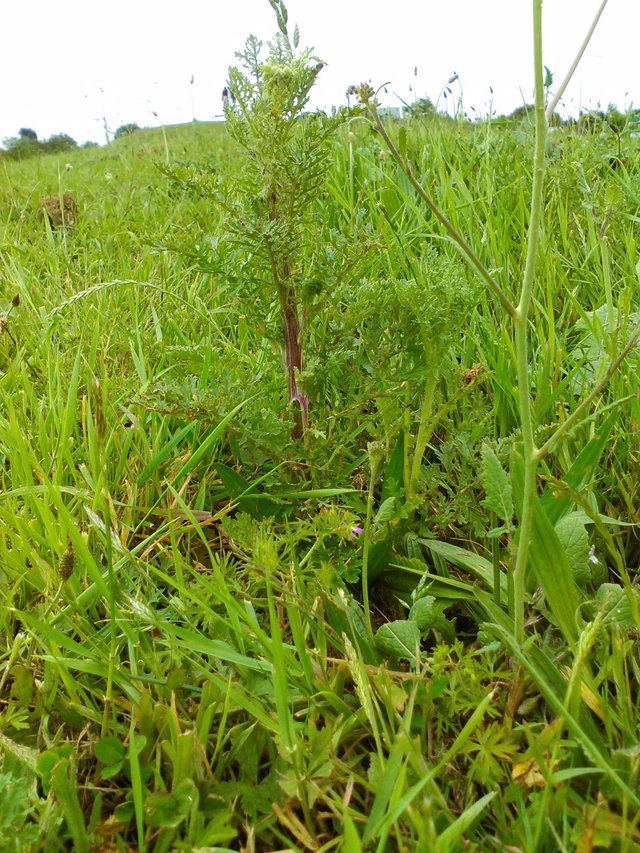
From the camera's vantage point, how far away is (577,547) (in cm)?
122

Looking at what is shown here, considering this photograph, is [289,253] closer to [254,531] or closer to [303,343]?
[303,343]

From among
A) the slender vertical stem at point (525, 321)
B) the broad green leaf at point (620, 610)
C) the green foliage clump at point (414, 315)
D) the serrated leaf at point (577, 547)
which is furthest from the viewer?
the green foliage clump at point (414, 315)

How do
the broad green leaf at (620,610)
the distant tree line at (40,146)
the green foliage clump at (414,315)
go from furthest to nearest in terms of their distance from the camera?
the distant tree line at (40,146) → the green foliage clump at (414,315) → the broad green leaf at (620,610)

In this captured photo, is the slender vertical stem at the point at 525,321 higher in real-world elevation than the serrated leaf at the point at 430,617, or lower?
higher

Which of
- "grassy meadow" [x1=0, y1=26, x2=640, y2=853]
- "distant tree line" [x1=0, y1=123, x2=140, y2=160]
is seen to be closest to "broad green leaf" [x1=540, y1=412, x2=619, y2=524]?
"grassy meadow" [x1=0, y1=26, x2=640, y2=853]

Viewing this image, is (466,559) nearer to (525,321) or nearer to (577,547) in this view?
(577,547)

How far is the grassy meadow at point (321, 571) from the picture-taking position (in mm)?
918

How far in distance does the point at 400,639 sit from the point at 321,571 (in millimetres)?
184

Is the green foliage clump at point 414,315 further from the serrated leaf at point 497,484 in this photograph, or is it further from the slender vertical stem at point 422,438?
the serrated leaf at point 497,484

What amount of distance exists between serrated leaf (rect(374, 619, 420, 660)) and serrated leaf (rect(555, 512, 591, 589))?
1.08ft

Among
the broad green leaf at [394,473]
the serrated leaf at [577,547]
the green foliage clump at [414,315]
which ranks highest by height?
the green foliage clump at [414,315]

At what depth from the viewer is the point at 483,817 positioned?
2.92 feet

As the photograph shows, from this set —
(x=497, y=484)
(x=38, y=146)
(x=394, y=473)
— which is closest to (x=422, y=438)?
(x=394, y=473)

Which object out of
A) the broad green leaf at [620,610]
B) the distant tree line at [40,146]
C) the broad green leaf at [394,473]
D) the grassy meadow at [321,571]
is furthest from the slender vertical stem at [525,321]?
the distant tree line at [40,146]
